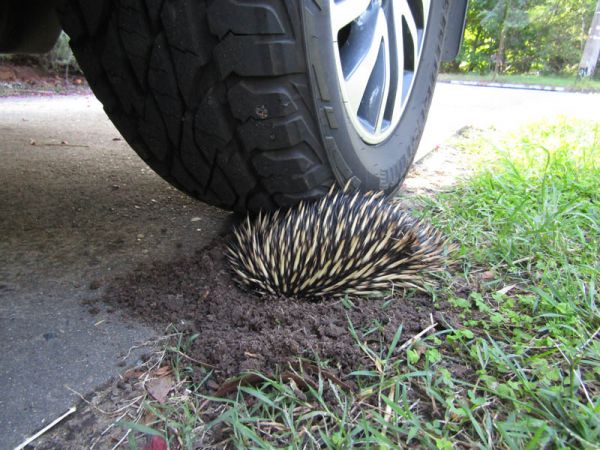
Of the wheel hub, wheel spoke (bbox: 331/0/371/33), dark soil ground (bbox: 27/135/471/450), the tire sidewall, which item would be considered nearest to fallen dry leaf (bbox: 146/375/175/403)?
dark soil ground (bbox: 27/135/471/450)

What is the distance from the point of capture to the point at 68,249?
76.0 inches

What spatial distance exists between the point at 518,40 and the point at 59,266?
2696cm

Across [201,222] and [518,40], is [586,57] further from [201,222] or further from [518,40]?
[201,222]

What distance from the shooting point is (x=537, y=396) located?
1160 millimetres

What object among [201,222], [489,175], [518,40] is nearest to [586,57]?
[518,40]

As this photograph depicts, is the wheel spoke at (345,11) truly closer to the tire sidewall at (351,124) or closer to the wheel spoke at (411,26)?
the tire sidewall at (351,124)

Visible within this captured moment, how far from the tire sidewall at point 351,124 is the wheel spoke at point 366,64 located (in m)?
0.09

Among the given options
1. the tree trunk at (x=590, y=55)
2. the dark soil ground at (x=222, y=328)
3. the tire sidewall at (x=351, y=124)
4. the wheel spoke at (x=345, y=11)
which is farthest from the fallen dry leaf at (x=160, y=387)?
the tree trunk at (x=590, y=55)

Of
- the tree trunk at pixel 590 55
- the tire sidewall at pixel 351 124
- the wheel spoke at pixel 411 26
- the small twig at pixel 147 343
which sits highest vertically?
the wheel spoke at pixel 411 26

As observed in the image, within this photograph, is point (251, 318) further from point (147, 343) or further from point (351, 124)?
point (351, 124)

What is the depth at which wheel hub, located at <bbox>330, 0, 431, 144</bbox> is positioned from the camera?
66.6 inches

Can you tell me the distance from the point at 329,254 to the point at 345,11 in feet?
2.76

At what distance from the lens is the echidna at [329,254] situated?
1.77 metres

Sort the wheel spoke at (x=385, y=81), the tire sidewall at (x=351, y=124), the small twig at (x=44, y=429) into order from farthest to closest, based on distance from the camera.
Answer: the wheel spoke at (x=385, y=81) < the tire sidewall at (x=351, y=124) < the small twig at (x=44, y=429)
